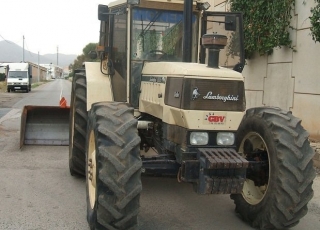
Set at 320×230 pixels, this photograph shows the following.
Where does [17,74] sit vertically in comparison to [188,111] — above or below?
below

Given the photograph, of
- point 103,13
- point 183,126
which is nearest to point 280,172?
point 183,126

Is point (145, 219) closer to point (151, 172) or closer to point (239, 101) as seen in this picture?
point (151, 172)

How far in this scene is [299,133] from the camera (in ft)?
14.7

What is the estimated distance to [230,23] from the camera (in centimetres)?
549

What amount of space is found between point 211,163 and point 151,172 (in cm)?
91

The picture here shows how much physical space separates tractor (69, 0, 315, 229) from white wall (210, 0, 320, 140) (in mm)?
3849

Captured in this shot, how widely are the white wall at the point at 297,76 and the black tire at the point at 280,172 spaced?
14.8 feet

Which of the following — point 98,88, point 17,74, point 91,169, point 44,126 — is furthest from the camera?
point 17,74

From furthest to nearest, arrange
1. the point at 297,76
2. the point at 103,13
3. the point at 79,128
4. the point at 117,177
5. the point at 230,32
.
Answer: the point at 297,76, the point at 79,128, the point at 230,32, the point at 103,13, the point at 117,177

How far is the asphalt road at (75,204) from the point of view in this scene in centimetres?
489

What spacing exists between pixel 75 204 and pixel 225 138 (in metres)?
2.24

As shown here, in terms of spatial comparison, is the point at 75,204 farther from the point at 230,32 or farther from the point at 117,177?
the point at 230,32

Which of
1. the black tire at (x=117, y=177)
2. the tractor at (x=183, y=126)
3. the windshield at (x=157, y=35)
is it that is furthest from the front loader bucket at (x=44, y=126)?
the black tire at (x=117, y=177)

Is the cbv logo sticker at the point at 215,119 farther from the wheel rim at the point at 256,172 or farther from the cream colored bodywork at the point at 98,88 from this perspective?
the cream colored bodywork at the point at 98,88
